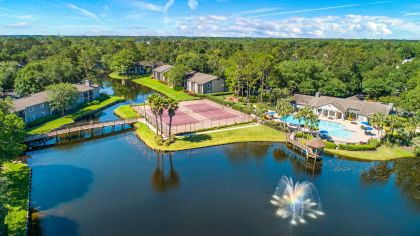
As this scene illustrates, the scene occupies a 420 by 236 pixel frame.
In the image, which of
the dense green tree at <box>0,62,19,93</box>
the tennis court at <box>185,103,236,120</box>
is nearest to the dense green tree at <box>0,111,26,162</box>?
the tennis court at <box>185,103,236,120</box>

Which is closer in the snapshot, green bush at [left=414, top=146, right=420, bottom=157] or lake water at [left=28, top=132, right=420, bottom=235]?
lake water at [left=28, top=132, right=420, bottom=235]

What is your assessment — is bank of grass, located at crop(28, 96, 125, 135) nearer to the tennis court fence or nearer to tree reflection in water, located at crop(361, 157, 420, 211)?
the tennis court fence

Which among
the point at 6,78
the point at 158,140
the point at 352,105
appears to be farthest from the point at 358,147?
the point at 6,78

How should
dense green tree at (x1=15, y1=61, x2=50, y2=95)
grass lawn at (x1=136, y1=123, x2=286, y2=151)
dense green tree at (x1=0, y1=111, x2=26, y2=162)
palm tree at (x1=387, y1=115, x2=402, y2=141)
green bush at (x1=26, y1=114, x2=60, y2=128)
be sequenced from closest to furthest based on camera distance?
dense green tree at (x1=0, y1=111, x2=26, y2=162), grass lawn at (x1=136, y1=123, x2=286, y2=151), palm tree at (x1=387, y1=115, x2=402, y2=141), green bush at (x1=26, y1=114, x2=60, y2=128), dense green tree at (x1=15, y1=61, x2=50, y2=95)

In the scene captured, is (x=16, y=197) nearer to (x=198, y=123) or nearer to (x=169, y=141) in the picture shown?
(x=169, y=141)

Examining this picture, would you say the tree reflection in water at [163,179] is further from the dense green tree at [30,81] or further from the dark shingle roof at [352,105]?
the dense green tree at [30,81]
